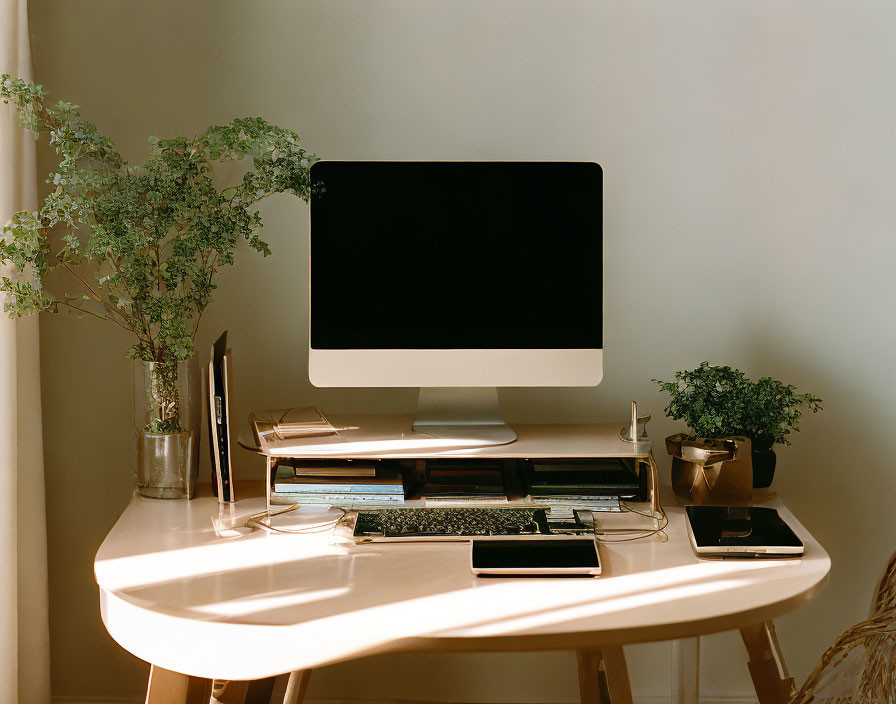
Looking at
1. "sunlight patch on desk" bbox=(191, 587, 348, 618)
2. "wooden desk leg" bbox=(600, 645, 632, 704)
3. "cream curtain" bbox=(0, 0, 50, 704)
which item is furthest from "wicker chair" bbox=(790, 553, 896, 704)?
"cream curtain" bbox=(0, 0, 50, 704)

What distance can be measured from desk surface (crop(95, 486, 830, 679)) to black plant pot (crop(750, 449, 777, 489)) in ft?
0.79

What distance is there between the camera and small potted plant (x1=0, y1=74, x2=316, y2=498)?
1.32 m

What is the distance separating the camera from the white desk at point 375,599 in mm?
981

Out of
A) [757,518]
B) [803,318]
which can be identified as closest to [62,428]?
[757,518]

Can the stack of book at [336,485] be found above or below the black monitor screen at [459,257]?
below

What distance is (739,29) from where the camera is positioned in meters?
1.70

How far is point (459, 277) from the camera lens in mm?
1461

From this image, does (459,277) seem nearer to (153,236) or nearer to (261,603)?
(153,236)

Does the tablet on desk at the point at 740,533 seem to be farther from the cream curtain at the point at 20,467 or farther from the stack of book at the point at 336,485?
the cream curtain at the point at 20,467

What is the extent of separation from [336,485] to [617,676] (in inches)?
22.5

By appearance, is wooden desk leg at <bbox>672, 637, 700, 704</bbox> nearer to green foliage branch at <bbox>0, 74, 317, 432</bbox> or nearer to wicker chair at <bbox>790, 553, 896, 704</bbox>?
wicker chair at <bbox>790, 553, 896, 704</bbox>

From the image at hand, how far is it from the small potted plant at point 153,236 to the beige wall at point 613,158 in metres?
0.29

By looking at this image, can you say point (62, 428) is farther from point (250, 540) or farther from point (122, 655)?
point (250, 540)

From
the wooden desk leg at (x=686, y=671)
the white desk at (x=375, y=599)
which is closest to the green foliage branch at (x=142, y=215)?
the white desk at (x=375, y=599)
